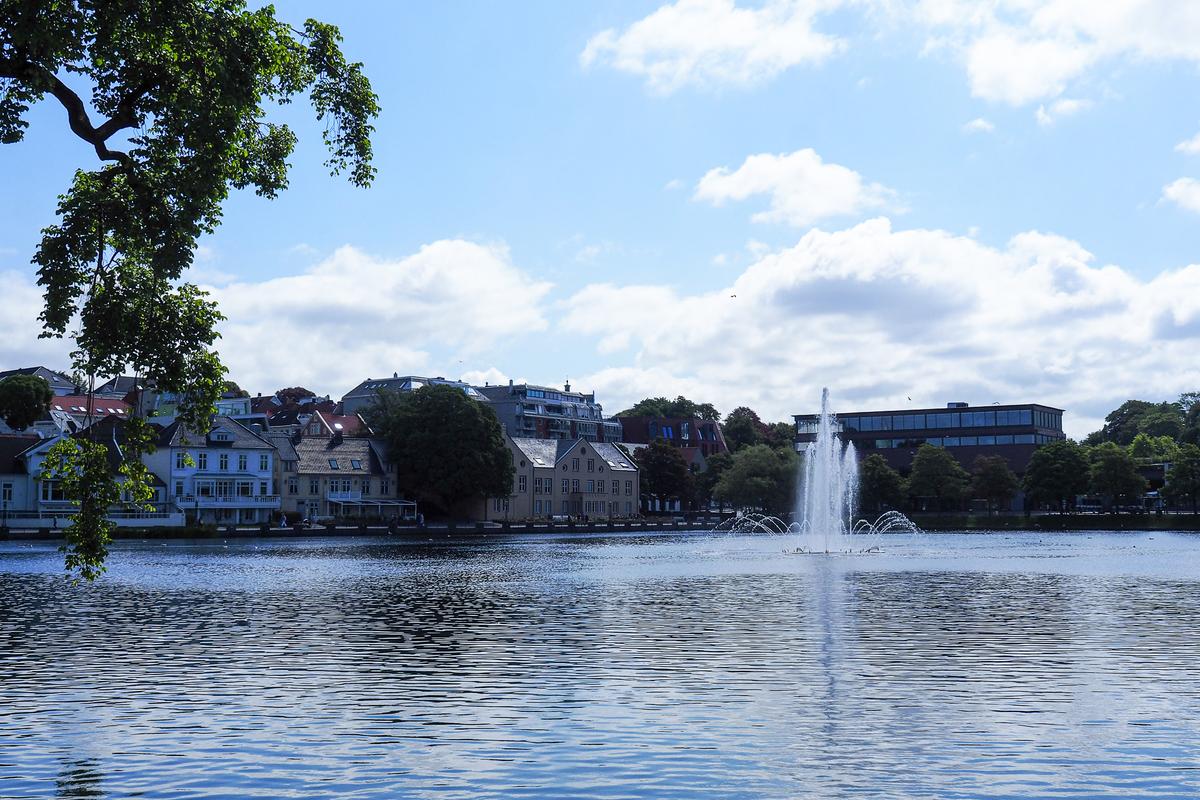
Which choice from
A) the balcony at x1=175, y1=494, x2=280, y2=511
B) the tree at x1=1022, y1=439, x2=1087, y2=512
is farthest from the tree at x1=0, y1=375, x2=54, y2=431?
the tree at x1=1022, y1=439, x2=1087, y2=512

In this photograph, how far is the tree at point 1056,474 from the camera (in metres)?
154

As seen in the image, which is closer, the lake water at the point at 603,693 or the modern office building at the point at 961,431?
the lake water at the point at 603,693

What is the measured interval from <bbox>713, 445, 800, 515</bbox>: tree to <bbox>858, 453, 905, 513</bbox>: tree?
906 cm

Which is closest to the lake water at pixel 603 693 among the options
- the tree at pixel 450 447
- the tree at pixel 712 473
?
the tree at pixel 450 447

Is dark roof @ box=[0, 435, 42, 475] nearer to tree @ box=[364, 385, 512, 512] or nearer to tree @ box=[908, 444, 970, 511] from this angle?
tree @ box=[364, 385, 512, 512]

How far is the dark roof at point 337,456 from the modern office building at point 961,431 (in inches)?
2928

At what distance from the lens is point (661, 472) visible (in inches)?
7461

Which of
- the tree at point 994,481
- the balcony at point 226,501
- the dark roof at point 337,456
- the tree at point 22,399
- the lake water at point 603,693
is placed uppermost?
the tree at point 22,399

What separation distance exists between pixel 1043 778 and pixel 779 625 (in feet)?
62.4

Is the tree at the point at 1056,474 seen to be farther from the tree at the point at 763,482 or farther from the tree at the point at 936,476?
the tree at the point at 763,482

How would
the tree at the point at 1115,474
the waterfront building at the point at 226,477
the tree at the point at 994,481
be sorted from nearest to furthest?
the waterfront building at the point at 226,477 → the tree at the point at 1115,474 → the tree at the point at 994,481

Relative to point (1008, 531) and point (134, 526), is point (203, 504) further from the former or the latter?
point (1008, 531)

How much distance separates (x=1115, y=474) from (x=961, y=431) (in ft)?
124

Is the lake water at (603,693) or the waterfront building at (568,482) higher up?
the waterfront building at (568,482)
